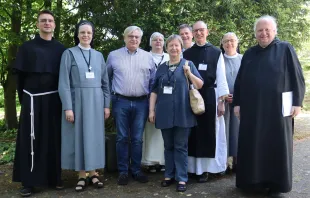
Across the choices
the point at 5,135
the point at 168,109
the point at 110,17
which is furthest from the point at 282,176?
the point at 5,135

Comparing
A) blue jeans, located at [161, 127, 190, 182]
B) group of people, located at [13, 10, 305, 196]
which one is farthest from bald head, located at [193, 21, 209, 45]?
blue jeans, located at [161, 127, 190, 182]

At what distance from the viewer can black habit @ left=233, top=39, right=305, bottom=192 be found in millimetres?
4055

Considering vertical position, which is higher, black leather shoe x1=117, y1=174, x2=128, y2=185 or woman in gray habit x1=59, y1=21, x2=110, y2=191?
woman in gray habit x1=59, y1=21, x2=110, y2=191

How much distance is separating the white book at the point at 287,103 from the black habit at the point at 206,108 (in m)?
0.98

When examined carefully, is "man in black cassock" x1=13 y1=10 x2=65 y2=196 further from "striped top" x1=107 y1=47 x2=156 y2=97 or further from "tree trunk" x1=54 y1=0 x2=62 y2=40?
"tree trunk" x1=54 y1=0 x2=62 y2=40

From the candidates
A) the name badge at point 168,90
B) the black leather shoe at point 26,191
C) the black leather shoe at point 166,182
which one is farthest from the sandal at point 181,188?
the black leather shoe at point 26,191

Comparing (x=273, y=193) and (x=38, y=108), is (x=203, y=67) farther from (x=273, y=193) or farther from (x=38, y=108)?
(x=38, y=108)

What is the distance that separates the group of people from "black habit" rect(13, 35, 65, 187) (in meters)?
0.01

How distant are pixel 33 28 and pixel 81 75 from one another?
4604 millimetres

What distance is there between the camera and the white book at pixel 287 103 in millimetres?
4039

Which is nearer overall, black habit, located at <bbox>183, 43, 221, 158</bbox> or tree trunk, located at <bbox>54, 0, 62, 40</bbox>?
black habit, located at <bbox>183, 43, 221, 158</bbox>

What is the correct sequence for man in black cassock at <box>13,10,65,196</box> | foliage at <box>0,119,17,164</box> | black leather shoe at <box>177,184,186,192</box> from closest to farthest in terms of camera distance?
man in black cassock at <box>13,10,65,196</box> < black leather shoe at <box>177,184,186,192</box> < foliage at <box>0,119,17,164</box>

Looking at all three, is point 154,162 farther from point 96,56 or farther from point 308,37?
point 308,37

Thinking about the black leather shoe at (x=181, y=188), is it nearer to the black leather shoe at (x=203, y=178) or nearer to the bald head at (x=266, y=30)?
the black leather shoe at (x=203, y=178)
